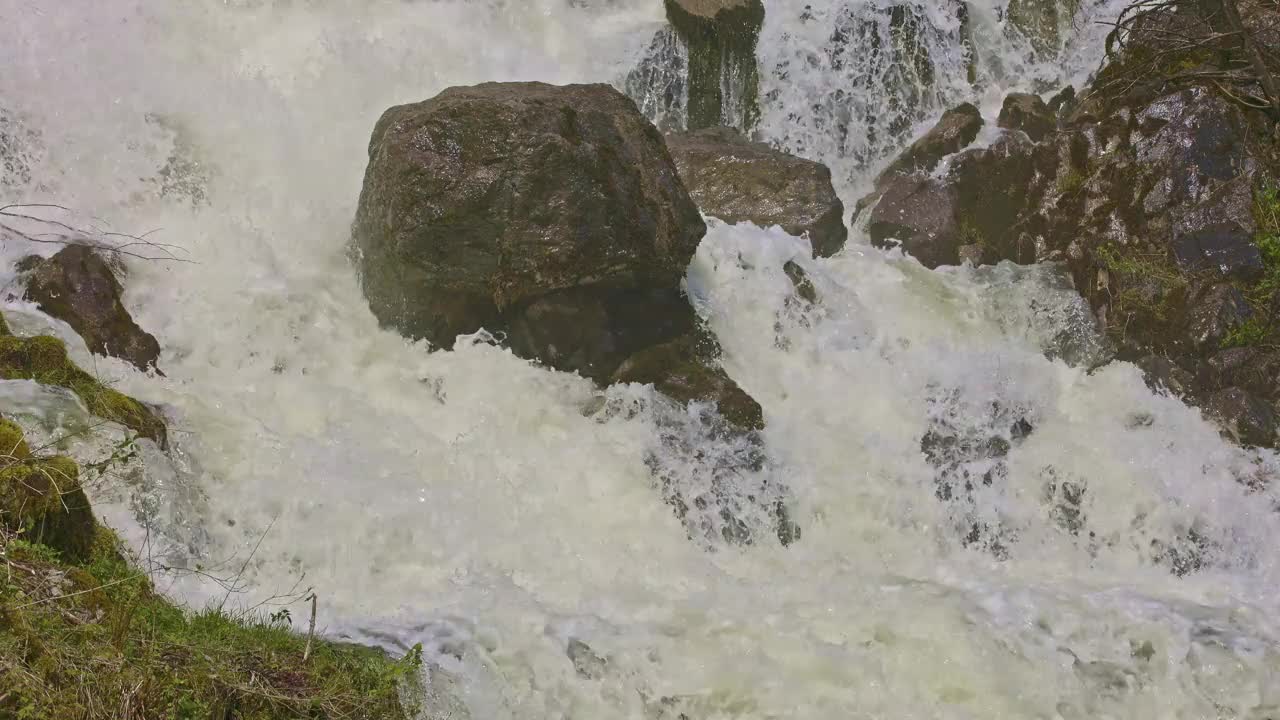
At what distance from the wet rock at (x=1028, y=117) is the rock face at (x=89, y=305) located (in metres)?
7.35

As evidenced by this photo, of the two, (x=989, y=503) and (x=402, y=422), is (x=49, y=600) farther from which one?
(x=989, y=503)

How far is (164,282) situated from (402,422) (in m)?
2.31

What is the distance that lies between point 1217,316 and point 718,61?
5206mm

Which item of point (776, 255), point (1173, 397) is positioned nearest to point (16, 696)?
point (776, 255)

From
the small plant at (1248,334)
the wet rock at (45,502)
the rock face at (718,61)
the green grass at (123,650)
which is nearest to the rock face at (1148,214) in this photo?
the small plant at (1248,334)

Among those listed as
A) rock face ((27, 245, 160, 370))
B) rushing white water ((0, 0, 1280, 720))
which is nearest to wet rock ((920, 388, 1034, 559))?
rushing white water ((0, 0, 1280, 720))

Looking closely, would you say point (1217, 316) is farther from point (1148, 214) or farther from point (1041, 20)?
point (1041, 20)

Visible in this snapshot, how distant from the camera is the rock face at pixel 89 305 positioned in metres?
6.72

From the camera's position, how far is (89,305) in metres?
6.80

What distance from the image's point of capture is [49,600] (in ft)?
10.3

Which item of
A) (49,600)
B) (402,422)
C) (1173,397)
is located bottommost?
(402,422)

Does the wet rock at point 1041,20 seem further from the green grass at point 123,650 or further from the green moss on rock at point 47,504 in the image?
the green moss on rock at point 47,504

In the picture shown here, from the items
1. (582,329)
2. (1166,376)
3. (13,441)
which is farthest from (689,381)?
(13,441)

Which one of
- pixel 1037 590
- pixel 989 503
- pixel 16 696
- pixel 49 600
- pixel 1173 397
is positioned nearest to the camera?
pixel 16 696
